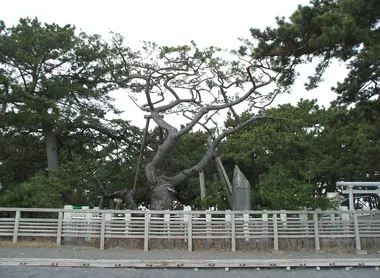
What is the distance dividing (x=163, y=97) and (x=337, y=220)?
11.5m

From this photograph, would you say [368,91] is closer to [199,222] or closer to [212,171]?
[199,222]

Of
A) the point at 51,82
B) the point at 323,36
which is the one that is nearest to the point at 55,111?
the point at 51,82

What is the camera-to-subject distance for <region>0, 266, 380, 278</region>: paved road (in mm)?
7891

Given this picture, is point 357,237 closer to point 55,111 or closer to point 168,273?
point 168,273

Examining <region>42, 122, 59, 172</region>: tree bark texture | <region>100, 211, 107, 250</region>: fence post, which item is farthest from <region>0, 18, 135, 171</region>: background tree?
<region>100, 211, 107, 250</region>: fence post

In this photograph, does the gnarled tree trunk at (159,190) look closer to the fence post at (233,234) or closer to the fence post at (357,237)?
the fence post at (233,234)

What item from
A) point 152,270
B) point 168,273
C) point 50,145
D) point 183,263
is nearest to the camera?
point 168,273

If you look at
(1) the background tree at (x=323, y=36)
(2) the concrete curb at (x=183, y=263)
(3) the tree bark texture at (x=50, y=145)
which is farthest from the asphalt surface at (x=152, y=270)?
(3) the tree bark texture at (x=50, y=145)

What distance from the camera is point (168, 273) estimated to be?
8.28m

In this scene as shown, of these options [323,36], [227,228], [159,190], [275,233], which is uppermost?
[323,36]

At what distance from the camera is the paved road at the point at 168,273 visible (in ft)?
25.9

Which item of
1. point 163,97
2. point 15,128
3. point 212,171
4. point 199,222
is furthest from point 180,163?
point 199,222

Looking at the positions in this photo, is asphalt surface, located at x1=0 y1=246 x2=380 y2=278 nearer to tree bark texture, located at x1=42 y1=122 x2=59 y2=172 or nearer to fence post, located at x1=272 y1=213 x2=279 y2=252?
fence post, located at x1=272 y1=213 x2=279 y2=252

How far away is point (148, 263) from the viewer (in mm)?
9055
